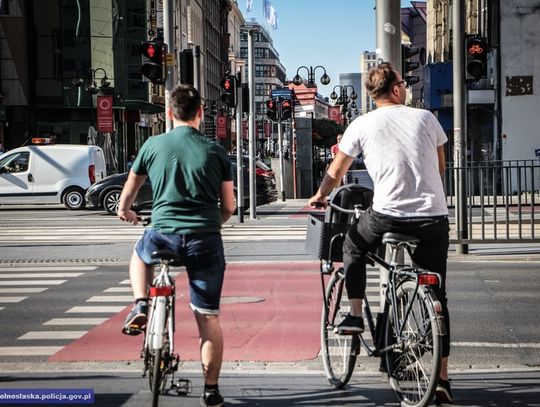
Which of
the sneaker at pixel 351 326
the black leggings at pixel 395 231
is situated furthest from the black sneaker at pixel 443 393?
the sneaker at pixel 351 326

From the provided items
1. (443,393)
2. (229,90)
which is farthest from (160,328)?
(229,90)

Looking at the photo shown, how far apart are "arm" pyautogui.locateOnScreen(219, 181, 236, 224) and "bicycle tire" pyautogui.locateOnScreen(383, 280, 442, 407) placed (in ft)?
3.35

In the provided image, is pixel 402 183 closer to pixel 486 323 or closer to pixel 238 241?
pixel 486 323

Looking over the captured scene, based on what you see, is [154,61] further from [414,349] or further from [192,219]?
[414,349]

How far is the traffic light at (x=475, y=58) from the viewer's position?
14547 millimetres

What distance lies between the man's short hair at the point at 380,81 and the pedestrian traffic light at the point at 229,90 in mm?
17925

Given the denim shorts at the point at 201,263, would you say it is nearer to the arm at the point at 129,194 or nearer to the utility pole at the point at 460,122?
the arm at the point at 129,194

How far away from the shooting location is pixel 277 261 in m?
14.7

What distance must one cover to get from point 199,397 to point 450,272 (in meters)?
7.37

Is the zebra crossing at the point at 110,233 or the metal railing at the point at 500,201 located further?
the zebra crossing at the point at 110,233

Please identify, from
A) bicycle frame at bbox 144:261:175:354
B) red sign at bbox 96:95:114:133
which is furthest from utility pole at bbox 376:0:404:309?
red sign at bbox 96:95:114:133

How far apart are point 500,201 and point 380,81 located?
9.34 m

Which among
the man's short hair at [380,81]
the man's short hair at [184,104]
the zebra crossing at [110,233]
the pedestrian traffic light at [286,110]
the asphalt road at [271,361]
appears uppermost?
the pedestrian traffic light at [286,110]

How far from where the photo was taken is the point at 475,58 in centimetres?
1458
